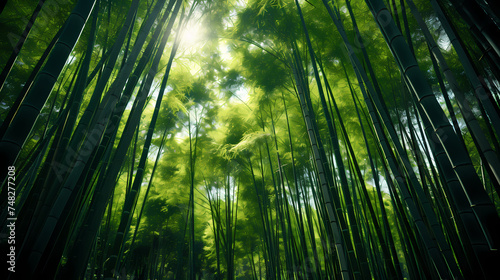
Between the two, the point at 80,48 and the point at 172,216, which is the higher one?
the point at 80,48

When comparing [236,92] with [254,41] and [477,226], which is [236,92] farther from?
[477,226]

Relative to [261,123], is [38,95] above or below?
below

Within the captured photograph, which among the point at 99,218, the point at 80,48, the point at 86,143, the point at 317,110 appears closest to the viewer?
the point at 86,143

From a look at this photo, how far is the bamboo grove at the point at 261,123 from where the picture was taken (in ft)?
3.14

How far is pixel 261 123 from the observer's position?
456cm

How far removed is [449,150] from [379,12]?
60cm

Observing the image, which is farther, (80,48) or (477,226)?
(80,48)

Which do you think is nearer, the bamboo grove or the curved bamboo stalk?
the curved bamboo stalk

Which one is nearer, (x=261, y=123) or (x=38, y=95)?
(x=38, y=95)

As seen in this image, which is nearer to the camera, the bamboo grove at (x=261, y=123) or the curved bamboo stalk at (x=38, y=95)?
the curved bamboo stalk at (x=38, y=95)

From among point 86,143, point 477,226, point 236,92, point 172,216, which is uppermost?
point 236,92

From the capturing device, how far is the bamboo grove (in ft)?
3.14

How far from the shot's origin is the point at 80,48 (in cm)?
286

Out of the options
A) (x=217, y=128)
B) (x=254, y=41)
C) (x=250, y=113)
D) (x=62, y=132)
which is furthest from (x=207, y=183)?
(x=62, y=132)
